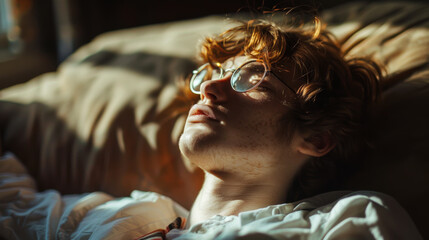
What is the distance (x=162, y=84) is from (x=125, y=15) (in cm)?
147

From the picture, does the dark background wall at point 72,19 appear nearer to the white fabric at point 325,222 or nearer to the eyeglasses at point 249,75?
the eyeglasses at point 249,75

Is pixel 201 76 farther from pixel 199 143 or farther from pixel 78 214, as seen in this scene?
pixel 78 214

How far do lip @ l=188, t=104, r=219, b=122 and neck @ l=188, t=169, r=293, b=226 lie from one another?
0.15 meters

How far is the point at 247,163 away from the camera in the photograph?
3.42 ft

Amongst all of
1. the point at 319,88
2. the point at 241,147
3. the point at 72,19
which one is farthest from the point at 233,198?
the point at 72,19

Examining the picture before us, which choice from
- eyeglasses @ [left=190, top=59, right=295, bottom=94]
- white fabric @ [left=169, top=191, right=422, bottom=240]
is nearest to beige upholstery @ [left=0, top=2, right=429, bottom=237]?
white fabric @ [left=169, top=191, right=422, bottom=240]

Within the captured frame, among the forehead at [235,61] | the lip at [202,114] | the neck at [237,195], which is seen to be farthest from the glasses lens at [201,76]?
the neck at [237,195]

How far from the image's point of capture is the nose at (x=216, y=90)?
107cm

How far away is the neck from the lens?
1.06 meters

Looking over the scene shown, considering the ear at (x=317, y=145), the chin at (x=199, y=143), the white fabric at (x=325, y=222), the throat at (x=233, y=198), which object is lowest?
the throat at (x=233, y=198)

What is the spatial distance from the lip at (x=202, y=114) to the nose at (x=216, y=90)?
33 mm

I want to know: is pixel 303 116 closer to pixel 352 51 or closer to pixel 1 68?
pixel 352 51

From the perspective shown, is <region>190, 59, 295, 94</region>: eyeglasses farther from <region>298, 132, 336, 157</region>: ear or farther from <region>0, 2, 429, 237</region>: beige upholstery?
<region>0, 2, 429, 237</region>: beige upholstery

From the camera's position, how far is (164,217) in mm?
1189
